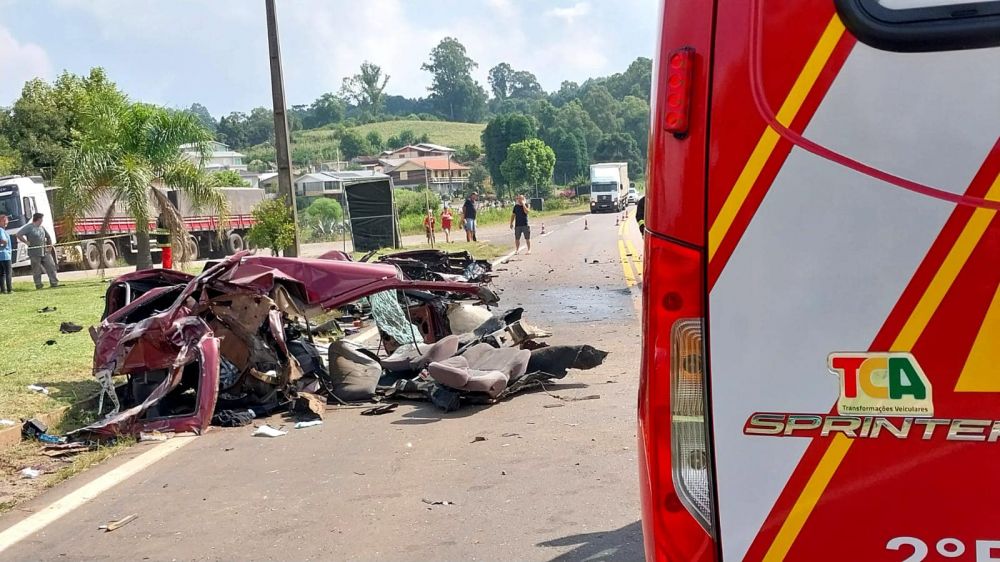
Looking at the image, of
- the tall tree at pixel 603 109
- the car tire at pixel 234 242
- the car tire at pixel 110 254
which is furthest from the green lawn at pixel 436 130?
the car tire at pixel 110 254

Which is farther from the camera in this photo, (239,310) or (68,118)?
(68,118)

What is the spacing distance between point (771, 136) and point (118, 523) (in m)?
4.87

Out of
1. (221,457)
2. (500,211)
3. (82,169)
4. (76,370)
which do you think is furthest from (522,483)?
(500,211)

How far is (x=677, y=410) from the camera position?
2119 mm

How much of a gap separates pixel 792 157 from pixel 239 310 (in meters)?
6.97

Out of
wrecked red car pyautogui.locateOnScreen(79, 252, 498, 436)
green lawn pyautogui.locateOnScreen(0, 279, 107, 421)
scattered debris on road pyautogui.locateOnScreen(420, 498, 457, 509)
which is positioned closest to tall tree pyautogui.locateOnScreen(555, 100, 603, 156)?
green lawn pyautogui.locateOnScreen(0, 279, 107, 421)

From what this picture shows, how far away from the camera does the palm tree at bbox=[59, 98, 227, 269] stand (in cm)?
2030

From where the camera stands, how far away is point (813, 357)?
77.0 inches

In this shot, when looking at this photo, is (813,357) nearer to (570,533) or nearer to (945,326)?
(945,326)

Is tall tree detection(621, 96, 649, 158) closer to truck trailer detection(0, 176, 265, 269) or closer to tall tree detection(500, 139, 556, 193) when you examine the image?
tall tree detection(500, 139, 556, 193)

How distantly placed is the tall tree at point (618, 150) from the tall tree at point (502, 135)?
9.28m

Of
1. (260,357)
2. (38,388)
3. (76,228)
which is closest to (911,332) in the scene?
(260,357)

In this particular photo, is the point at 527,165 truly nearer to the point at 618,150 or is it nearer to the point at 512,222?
the point at 618,150

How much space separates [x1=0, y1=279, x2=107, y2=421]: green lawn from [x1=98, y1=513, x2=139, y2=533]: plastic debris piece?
118 inches
